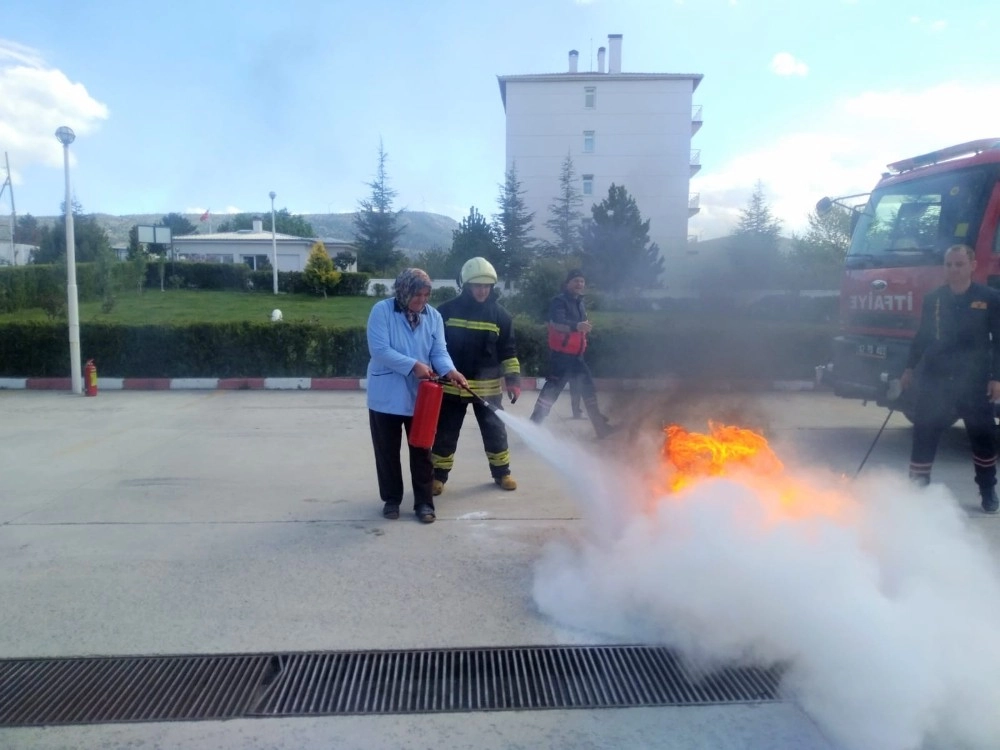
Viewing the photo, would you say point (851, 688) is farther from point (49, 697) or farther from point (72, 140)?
point (72, 140)

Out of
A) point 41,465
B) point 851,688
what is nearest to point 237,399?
point 41,465

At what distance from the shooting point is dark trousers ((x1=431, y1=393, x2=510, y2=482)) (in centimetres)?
613

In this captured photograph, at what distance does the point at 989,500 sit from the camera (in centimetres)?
580

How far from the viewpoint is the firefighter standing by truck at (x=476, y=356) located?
616 centimetres

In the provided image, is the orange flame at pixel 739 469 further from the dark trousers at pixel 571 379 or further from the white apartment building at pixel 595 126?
the white apartment building at pixel 595 126

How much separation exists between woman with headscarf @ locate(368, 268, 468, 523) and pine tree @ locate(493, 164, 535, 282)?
122ft

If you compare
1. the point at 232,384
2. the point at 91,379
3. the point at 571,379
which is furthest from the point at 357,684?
the point at 232,384

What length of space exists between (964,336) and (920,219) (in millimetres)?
2723

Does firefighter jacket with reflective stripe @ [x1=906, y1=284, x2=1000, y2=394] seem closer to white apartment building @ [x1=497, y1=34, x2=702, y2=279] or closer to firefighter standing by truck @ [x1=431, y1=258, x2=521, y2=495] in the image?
firefighter standing by truck @ [x1=431, y1=258, x2=521, y2=495]

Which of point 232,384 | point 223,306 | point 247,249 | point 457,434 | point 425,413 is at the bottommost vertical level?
point 232,384

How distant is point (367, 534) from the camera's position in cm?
540

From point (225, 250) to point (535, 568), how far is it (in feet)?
202

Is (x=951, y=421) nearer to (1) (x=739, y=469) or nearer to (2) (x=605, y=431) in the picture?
(1) (x=739, y=469)

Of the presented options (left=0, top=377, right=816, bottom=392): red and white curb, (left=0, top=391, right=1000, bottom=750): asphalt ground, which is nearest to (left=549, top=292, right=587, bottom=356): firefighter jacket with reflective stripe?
(left=0, top=391, right=1000, bottom=750): asphalt ground
